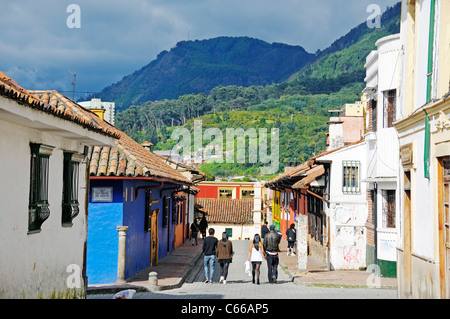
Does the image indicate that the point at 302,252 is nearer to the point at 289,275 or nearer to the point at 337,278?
the point at 289,275

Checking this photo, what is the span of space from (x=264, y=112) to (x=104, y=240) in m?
126

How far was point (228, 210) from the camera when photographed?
190ft

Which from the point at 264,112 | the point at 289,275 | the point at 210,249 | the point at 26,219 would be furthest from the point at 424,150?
the point at 264,112

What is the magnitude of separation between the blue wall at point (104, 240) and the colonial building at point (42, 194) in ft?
12.6

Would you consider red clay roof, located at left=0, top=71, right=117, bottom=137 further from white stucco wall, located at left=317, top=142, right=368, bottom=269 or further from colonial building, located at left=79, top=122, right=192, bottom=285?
white stucco wall, located at left=317, top=142, right=368, bottom=269

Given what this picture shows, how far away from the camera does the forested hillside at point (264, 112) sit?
108 meters

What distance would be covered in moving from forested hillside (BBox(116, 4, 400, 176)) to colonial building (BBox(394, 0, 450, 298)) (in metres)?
79.5

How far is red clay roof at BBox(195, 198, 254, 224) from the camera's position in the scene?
56250 millimetres

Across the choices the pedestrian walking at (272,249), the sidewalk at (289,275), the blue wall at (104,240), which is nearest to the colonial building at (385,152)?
the sidewalk at (289,275)

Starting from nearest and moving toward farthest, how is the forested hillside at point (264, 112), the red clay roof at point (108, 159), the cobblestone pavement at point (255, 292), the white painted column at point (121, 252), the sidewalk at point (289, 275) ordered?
the cobblestone pavement at point (255, 292) → the sidewalk at point (289, 275) → the white painted column at point (121, 252) → the red clay roof at point (108, 159) → the forested hillside at point (264, 112)

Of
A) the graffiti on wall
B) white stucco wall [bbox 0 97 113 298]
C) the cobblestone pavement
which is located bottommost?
the cobblestone pavement

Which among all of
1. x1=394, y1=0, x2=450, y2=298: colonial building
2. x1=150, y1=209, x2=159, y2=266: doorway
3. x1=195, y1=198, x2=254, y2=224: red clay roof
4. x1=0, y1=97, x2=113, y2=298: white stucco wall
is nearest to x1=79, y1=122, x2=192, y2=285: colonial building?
x1=150, y1=209, x2=159, y2=266: doorway

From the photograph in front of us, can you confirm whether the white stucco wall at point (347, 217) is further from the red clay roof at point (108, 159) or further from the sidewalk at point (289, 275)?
the red clay roof at point (108, 159)
